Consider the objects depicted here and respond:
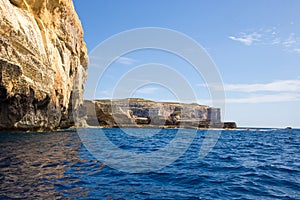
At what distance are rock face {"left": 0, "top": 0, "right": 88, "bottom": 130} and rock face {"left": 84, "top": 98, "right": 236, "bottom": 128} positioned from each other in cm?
3655

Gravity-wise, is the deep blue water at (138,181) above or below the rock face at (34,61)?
below

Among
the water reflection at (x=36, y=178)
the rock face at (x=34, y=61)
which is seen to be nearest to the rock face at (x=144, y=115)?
the rock face at (x=34, y=61)

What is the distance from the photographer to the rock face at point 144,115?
90444 mm

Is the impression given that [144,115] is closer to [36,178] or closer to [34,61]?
[34,61]

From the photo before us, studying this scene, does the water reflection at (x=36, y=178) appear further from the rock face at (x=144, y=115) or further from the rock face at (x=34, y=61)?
the rock face at (x=144, y=115)

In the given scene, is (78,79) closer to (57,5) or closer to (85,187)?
(57,5)

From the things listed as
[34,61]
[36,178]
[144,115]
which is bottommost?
[36,178]

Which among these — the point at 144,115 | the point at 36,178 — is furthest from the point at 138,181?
the point at 144,115

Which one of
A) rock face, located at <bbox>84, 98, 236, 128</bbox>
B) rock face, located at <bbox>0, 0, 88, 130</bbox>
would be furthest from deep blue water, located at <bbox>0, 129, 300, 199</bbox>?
rock face, located at <bbox>84, 98, 236, 128</bbox>

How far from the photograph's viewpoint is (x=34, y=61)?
106ft

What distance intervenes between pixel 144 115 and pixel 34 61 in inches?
4097

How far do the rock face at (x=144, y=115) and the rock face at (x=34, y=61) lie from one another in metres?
36.5

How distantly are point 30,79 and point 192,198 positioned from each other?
98.7 feet

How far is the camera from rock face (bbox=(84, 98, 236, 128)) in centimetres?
9044
